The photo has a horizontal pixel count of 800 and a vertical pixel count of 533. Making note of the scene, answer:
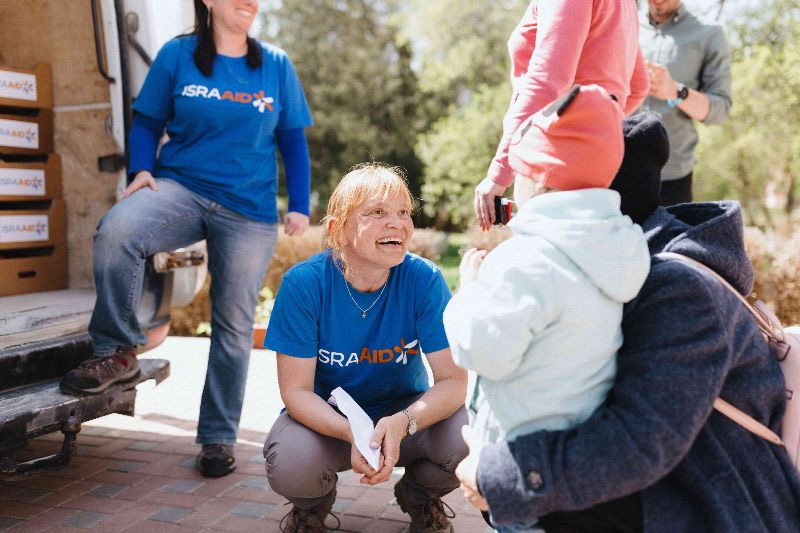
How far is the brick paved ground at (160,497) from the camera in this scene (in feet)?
9.21

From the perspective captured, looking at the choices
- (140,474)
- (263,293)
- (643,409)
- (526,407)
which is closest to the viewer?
(643,409)

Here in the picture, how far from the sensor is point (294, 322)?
2.40 m

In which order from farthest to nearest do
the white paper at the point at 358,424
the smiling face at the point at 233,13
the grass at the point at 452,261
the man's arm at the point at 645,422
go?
the grass at the point at 452,261
the smiling face at the point at 233,13
the white paper at the point at 358,424
the man's arm at the point at 645,422

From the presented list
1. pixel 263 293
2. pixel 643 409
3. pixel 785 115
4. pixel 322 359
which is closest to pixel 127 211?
pixel 322 359

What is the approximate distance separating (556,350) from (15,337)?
2392 mm

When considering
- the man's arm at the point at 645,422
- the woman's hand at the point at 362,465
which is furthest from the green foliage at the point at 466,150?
the man's arm at the point at 645,422

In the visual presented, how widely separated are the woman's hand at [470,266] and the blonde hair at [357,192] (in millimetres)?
581

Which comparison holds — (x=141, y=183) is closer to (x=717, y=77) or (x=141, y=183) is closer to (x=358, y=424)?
(x=358, y=424)

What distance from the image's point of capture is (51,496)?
10.2 feet

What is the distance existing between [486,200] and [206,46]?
1623mm

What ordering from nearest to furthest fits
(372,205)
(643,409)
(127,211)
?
1. (643,409)
2. (372,205)
3. (127,211)

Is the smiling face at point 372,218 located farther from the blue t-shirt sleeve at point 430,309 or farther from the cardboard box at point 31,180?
the cardboard box at point 31,180

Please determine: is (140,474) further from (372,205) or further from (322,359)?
(372,205)

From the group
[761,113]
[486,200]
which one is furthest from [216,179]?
[761,113]
